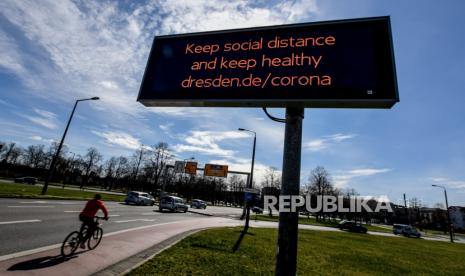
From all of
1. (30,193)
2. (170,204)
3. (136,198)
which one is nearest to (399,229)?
(170,204)

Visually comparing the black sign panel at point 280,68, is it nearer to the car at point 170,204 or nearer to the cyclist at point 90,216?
the cyclist at point 90,216

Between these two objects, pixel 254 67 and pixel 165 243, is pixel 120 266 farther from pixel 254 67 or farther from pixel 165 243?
pixel 254 67

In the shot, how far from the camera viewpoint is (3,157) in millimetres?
95562

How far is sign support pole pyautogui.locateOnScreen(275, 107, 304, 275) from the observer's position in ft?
12.9

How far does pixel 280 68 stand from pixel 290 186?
2123 mm

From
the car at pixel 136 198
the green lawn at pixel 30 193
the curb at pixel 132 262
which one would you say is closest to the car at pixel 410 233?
the car at pixel 136 198

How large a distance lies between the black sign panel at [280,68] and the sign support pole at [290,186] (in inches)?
15.5

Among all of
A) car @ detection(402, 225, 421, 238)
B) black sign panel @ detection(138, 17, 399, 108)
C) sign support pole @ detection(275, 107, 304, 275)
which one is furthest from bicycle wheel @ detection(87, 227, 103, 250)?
car @ detection(402, 225, 421, 238)

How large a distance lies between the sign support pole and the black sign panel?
394 millimetres

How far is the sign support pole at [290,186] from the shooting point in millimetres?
3938

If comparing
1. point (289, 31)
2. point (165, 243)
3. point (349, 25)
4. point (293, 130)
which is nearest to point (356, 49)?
point (349, 25)

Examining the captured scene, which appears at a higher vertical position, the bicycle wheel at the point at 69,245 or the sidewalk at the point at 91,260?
the bicycle wheel at the point at 69,245

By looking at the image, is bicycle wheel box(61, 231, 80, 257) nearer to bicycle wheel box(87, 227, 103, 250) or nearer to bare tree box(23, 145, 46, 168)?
bicycle wheel box(87, 227, 103, 250)

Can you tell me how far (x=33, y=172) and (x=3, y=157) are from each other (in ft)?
76.2
